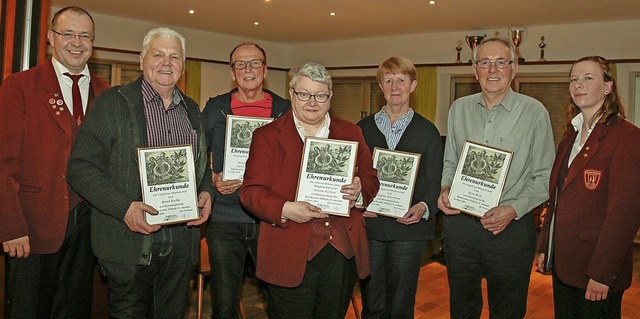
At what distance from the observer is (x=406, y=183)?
2.75 meters

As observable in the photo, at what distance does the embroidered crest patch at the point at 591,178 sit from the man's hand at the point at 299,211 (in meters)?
1.24

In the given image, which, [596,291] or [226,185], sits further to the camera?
[226,185]

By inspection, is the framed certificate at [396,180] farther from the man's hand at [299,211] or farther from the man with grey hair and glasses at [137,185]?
the man with grey hair and glasses at [137,185]

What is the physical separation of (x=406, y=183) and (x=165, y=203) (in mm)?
1243

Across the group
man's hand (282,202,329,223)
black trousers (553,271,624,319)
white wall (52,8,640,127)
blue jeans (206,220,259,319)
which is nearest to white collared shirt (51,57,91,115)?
blue jeans (206,220,259,319)

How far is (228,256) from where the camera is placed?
2.83 m

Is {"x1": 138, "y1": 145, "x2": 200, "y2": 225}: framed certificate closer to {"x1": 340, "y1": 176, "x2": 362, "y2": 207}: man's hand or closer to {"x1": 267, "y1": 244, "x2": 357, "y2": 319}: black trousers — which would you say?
{"x1": 267, "y1": 244, "x2": 357, "y2": 319}: black trousers

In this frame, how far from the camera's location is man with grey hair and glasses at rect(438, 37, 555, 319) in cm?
258

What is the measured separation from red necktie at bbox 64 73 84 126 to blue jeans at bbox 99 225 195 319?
0.75 meters

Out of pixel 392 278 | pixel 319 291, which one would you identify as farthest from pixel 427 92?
pixel 319 291

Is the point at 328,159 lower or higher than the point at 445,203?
higher

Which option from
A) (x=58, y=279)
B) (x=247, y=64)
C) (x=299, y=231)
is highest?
(x=247, y=64)

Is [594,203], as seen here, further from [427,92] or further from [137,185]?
[427,92]

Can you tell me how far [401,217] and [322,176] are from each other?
0.75 m
